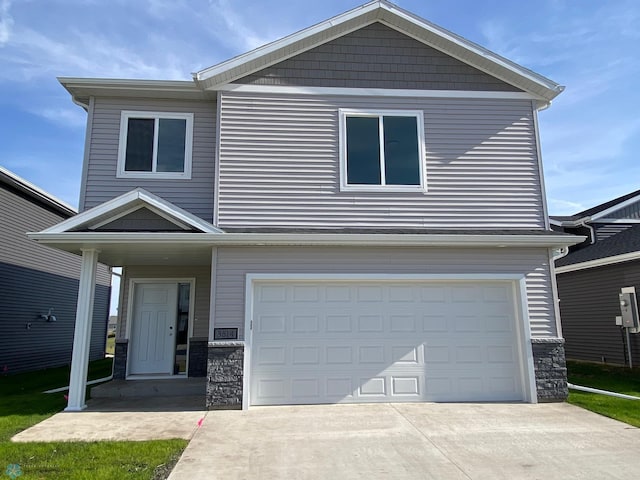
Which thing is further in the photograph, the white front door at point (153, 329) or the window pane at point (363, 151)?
the white front door at point (153, 329)

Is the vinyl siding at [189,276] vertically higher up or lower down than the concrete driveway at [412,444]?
higher up

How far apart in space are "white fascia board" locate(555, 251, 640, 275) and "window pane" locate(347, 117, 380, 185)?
26.1ft

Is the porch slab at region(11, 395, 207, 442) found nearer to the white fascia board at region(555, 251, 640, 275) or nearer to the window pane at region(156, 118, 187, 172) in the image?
the window pane at region(156, 118, 187, 172)

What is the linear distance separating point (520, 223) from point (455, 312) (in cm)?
218

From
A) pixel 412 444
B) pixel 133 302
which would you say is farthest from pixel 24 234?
pixel 412 444

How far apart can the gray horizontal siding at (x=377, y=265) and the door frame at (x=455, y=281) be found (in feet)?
0.26

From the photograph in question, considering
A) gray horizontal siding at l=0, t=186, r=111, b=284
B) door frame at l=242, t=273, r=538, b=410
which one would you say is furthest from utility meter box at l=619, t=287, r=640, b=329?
gray horizontal siding at l=0, t=186, r=111, b=284

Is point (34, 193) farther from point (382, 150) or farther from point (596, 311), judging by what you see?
point (596, 311)

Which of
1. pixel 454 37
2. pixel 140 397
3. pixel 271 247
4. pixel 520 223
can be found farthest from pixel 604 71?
pixel 140 397

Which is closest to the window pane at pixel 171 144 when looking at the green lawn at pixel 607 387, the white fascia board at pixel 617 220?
the green lawn at pixel 607 387

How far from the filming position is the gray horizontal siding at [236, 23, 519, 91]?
354 inches

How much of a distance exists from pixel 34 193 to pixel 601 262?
16.5m

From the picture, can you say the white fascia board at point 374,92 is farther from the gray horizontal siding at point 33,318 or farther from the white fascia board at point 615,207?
the white fascia board at point 615,207

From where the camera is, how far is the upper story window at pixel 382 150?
8.70 m
